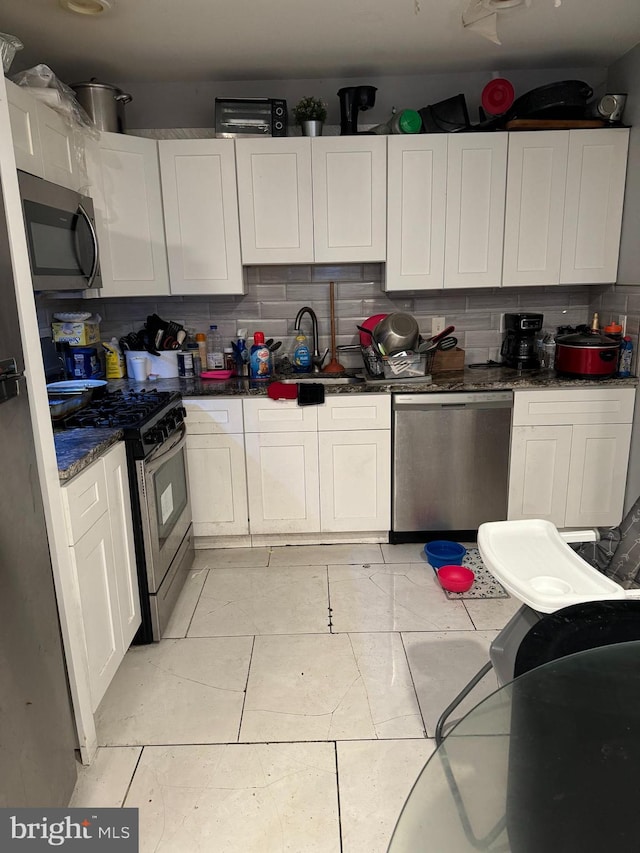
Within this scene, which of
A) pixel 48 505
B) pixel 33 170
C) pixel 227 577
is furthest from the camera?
pixel 227 577

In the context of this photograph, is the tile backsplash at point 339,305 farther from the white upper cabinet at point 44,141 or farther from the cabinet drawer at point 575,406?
the white upper cabinet at point 44,141

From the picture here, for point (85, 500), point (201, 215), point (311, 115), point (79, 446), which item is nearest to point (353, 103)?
point (311, 115)

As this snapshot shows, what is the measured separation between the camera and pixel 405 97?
3326 mm

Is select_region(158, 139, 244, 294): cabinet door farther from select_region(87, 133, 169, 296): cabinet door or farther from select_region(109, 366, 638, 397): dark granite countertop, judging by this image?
select_region(109, 366, 638, 397): dark granite countertop

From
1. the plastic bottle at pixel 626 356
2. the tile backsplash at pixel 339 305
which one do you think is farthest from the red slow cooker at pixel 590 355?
the tile backsplash at pixel 339 305

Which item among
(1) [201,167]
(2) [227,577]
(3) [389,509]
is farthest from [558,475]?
(1) [201,167]

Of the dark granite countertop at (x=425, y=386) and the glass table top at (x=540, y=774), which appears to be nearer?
the glass table top at (x=540, y=774)

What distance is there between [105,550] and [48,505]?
48 centimetres

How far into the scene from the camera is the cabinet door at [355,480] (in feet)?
10.3

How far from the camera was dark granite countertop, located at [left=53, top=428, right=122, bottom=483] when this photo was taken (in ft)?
5.63

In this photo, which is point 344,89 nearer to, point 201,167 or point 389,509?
point 201,167

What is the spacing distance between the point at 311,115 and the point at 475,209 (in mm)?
1015

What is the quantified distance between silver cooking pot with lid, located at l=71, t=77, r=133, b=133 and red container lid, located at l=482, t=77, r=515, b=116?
6.11 ft

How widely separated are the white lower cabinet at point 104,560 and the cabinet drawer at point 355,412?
1.19 metres
